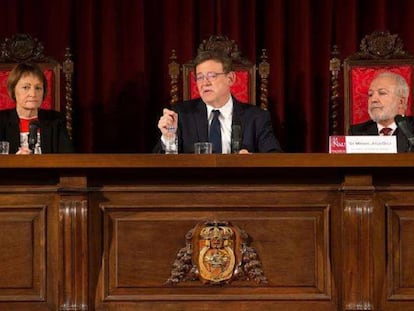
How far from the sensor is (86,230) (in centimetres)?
267

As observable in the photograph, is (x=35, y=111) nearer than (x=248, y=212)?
No

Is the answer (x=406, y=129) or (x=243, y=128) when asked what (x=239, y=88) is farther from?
(x=406, y=129)

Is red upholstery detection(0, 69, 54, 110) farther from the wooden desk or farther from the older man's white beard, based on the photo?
the older man's white beard

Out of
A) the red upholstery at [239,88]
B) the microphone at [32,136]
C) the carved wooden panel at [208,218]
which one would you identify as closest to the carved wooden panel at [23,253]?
the carved wooden panel at [208,218]

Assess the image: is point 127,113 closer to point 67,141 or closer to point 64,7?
point 64,7

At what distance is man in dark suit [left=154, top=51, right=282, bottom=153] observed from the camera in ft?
11.6

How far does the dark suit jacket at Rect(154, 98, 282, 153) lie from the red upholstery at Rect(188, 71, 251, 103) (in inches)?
13.5

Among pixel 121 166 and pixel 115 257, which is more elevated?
pixel 121 166

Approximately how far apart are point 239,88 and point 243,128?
458mm

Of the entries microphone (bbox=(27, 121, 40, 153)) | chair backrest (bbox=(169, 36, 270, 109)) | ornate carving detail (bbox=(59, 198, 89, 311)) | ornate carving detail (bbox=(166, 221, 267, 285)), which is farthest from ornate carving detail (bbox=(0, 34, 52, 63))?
ornate carving detail (bbox=(166, 221, 267, 285))

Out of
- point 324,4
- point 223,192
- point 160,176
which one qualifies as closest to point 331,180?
point 223,192

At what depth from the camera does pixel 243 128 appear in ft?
11.8

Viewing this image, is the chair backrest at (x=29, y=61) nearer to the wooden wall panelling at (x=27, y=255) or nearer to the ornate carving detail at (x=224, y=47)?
the ornate carving detail at (x=224, y=47)

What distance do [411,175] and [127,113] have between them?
231 centimetres
